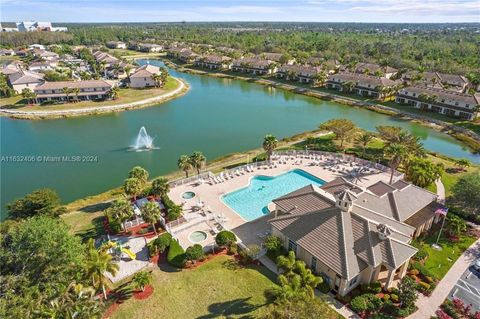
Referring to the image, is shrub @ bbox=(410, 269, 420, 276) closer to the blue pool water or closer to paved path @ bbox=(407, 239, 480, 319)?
paved path @ bbox=(407, 239, 480, 319)

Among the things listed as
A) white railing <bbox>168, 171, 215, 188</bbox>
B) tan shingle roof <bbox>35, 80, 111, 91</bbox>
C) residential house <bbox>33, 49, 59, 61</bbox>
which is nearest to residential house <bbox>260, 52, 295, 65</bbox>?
tan shingle roof <bbox>35, 80, 111, 91</bbox>

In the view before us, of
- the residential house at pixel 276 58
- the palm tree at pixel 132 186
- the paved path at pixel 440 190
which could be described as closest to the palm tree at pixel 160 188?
the palm tree at pixel 132 186

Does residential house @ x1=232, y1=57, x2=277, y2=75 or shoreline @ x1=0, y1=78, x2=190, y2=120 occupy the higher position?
residential house @ x1=232, y1=57, x2=277, y2=75

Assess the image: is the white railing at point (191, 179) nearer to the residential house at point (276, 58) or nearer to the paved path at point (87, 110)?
the paved path at point (87, 110)

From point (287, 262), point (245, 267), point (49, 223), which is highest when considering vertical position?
point (49, 223)

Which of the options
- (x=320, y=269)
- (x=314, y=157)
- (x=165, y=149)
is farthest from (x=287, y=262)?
(x=165, y=149)

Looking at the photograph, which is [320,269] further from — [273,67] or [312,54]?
[312,54]

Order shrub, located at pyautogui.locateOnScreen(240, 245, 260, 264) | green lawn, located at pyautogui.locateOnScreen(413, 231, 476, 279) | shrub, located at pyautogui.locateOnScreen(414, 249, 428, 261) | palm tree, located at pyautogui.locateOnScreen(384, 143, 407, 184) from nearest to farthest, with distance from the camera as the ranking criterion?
green lawn, located at pyautogui.locateOnScreen(413, 231, 476, 279), shrub, located at pyautogui.locateOnScreen(414, 249, 428, 261), shrub, located at pyautogui.locateOnScreen(240, 245, 260, 264), palm tree, located at pyautogui.locateOnScreen(384, 143, 407, 184)
